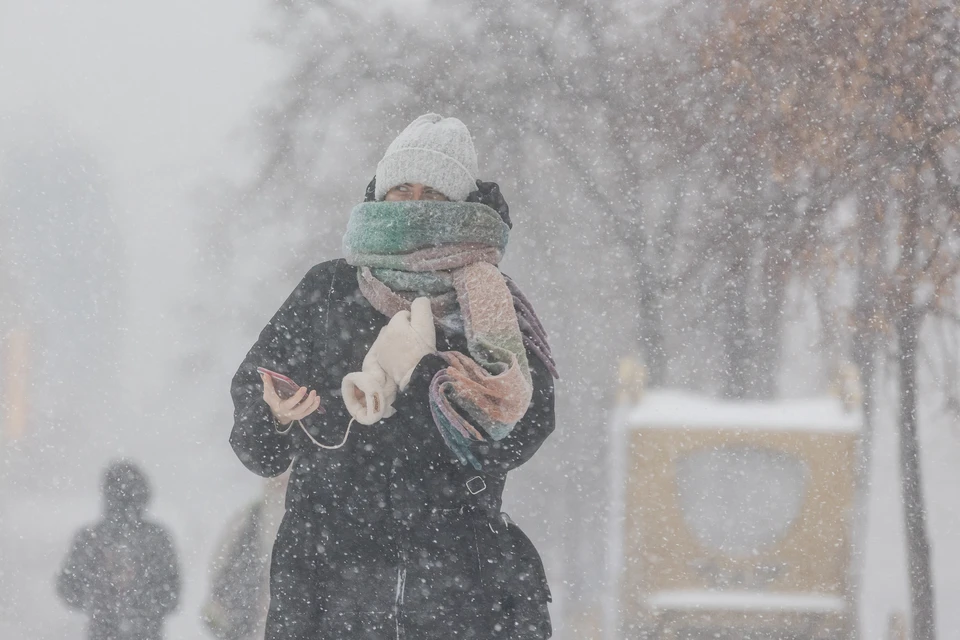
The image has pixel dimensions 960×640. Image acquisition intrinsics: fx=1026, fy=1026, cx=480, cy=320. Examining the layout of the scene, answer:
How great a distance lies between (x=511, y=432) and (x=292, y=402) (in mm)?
384

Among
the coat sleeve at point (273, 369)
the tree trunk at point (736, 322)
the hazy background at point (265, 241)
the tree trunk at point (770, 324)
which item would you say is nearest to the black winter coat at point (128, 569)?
the hazy background at point (265, 241)

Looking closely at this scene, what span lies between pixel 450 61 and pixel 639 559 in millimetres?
3529

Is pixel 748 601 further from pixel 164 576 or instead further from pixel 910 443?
pixel 164 576

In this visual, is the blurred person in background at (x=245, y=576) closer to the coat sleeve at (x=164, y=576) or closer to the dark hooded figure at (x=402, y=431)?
the coat sleeve at (x=164, y=576)

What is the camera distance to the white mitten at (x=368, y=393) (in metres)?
1.74

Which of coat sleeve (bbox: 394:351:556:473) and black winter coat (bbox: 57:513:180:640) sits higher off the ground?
black winter coat (bbox: 57:513:180:640)

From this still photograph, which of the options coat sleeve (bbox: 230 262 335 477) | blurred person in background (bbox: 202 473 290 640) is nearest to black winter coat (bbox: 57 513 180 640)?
blurred person in background (bbox: 202 473 290 640)

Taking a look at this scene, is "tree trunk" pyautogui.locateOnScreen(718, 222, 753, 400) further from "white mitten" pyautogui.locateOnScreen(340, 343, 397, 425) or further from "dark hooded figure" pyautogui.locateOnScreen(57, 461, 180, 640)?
"white mitten" pyautogui.locateOnScreen(340, 343, 397, 425)

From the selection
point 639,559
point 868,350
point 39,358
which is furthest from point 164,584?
point 868,350

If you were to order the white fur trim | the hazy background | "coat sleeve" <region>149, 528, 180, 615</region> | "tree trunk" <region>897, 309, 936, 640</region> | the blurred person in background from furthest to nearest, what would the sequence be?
1. the hazy background
2. "tree trunk" <region>897, 309, 936, 640</region>
3. the blurred person in background
4. "coat sleeve" <region>149, 528, 180, 615</region>
5. the white fur trim

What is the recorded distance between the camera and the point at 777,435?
20.5 feet

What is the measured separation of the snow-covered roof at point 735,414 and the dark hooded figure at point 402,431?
4.48 meters

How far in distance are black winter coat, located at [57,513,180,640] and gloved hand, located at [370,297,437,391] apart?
2973mm

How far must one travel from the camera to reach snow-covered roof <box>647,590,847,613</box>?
228 inches
